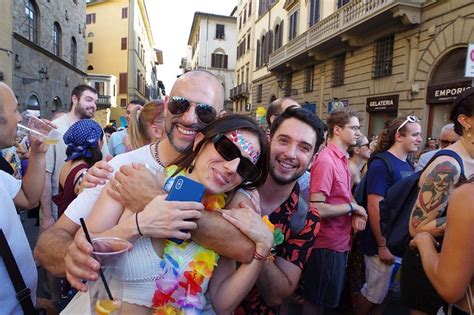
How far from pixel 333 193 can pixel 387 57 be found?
454 inches

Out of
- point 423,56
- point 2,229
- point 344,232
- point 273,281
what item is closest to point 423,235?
point 273,281

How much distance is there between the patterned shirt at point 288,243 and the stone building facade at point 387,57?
461cm

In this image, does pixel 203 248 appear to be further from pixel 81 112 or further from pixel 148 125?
pixel 81 112

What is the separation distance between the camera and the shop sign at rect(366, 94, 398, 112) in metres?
11.9

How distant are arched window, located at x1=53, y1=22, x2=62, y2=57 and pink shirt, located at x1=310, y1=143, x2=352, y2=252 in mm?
19793

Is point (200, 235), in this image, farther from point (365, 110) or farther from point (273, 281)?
point (365, 110)

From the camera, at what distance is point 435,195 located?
1.98 m

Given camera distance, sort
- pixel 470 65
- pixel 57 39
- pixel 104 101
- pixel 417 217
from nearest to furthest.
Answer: pixel 417 217 < pixel 470 65 < pixel 57 39 < pixel 104 101

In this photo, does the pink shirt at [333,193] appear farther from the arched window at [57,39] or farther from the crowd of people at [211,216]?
the arched window at [57,39]

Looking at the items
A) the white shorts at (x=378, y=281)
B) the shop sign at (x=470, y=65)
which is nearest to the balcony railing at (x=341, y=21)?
the shop sign at (x=470, y=65)

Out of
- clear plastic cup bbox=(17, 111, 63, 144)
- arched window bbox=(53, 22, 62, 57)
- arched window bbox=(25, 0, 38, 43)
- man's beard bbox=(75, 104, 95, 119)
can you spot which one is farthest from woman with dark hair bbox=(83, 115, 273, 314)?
arched window bbox=(53, 22, 62, 57)

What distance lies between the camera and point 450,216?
154 cm

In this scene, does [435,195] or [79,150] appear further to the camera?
[79,150]

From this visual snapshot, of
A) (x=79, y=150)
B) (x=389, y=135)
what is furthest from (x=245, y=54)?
(x=79, y=150)
